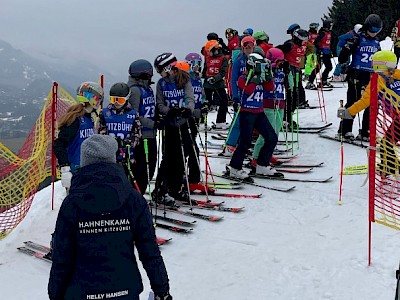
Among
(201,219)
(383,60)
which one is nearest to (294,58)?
(383,60)

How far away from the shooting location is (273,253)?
5.60 m

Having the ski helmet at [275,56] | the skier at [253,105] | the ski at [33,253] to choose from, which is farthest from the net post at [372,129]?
the ski helmet at [275,56]

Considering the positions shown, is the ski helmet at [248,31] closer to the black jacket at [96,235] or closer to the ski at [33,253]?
the ski at [33,253]

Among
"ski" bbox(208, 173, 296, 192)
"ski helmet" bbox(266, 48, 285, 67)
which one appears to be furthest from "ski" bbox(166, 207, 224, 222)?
"ski helmet" bbox(266, 48, 285, 67)

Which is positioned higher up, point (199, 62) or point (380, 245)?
point (199, 62)

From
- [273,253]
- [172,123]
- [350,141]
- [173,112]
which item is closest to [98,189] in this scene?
[273,253]

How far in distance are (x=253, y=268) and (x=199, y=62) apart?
587 centimetres

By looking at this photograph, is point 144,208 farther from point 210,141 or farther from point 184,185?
point 210,141

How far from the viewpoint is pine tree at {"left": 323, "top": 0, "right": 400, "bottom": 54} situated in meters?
29.4

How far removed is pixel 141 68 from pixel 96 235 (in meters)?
4.06

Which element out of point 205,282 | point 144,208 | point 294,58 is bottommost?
point 205,282

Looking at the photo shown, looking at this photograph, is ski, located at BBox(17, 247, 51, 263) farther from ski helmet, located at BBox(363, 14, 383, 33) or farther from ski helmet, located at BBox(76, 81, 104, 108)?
ski helmet, located at BBox(363, 14, 383, 33)

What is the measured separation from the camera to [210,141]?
12.4 m

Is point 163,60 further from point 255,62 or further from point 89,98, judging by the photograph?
point 255,62
